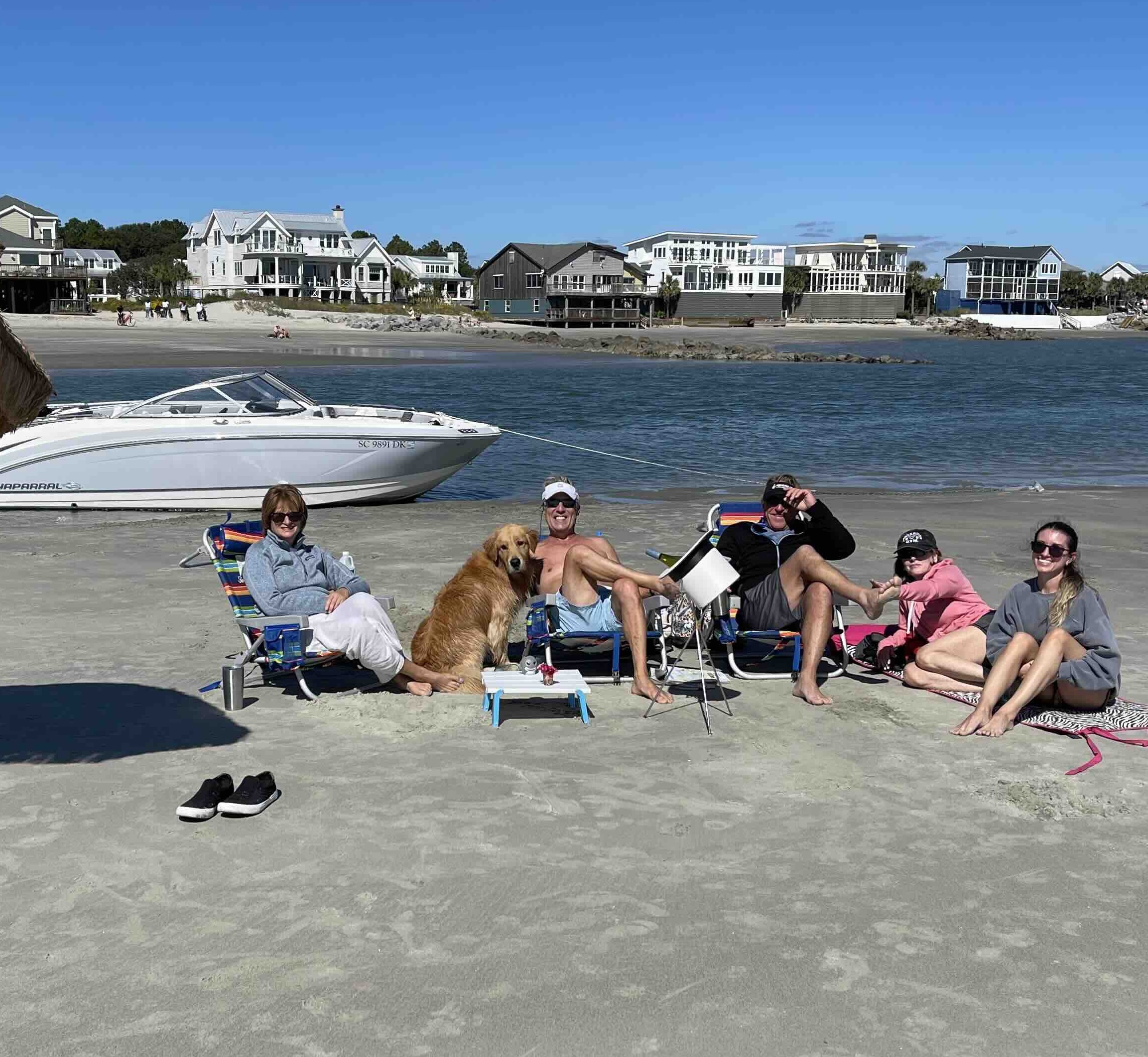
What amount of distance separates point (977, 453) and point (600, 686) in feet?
70.5

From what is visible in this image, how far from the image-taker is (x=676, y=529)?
12.4m

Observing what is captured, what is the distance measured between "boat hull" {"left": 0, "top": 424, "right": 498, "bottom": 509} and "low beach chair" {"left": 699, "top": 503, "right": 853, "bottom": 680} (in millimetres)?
8499

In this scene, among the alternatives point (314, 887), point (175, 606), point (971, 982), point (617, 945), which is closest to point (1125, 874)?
point (971, 982)

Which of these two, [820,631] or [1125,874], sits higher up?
[820,631]

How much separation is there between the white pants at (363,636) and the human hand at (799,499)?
2312 mm

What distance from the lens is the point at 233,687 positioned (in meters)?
6.18

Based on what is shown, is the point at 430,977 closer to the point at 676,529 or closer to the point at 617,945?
the point at 617,945

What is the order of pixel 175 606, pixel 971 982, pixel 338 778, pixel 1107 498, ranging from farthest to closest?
pixel 1107 498
pixel 175 606
pixel 338 778
pixel 971 982

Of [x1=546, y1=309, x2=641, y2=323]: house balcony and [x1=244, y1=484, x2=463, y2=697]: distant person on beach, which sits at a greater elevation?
[x1=546, y1=309, x2=641, y2=323]: house balcony

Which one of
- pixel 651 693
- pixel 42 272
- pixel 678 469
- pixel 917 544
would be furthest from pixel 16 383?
pixel 42 272

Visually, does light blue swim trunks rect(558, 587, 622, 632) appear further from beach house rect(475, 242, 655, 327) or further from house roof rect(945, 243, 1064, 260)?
house roof rect(945, 243, 1064, 260)

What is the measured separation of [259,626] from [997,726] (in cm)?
377

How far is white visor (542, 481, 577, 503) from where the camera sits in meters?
6.86

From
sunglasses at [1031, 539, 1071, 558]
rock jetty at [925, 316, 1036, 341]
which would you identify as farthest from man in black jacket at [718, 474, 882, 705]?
rock jetty at [925, 316, 1036, 341]
